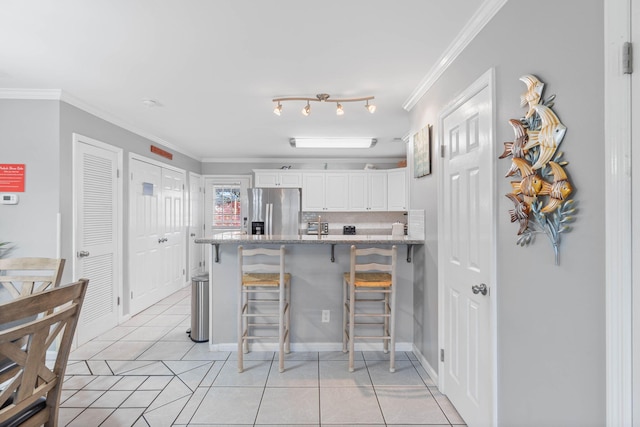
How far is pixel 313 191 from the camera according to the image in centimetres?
581

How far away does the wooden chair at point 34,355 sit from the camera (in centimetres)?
107

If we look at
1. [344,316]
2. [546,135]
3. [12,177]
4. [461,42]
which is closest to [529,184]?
[546,135]

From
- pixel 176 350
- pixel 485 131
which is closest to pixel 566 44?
pixel 485 131

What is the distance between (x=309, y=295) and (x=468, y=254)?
5.35ft

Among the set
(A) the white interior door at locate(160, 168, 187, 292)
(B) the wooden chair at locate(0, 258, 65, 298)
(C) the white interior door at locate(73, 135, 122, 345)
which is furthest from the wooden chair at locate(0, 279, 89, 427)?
(A) the white interior door at locate(160, 168, 187, 292)

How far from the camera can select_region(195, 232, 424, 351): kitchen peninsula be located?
3.00m

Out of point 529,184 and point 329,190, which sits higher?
point 329,190

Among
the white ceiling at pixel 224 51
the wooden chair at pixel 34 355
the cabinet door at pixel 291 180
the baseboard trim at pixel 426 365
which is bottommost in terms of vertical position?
the baseboard trim at pixel 426 365

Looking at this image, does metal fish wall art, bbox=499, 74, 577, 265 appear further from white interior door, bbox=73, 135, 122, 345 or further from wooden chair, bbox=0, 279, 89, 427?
white interior door, bbox=73, 135, 122, 345

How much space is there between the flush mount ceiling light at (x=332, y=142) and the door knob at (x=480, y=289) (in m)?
3.26

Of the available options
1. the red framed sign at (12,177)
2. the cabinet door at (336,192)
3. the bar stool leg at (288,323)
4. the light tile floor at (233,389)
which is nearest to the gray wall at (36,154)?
the red framed sign at (12,177)

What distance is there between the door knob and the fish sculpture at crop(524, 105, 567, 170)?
2.36ft

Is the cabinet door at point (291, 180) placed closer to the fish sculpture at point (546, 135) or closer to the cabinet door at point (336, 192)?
the cabinet door at point (336, 192)

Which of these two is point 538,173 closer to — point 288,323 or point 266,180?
point 288,323
